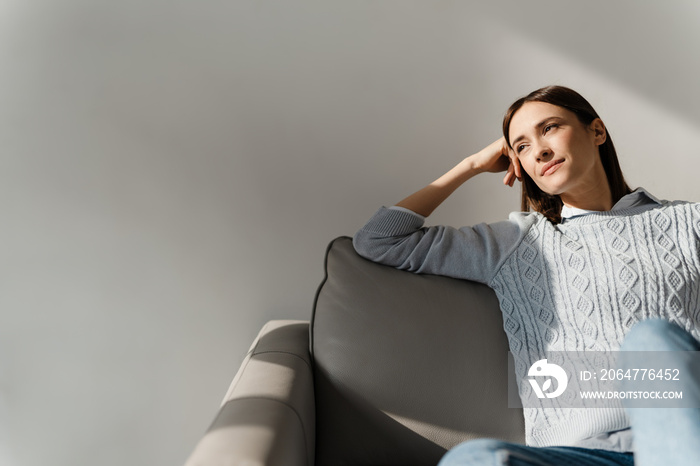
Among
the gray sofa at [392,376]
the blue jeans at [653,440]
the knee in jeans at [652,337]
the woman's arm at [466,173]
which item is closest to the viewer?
the blue jeans at [653,440]

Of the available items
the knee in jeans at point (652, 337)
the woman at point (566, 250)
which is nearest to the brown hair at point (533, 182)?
the woman at point (566, 250)

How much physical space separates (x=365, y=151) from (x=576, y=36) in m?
0.75

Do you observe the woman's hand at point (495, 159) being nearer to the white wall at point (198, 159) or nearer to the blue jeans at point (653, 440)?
the white wall at point (198, 159)

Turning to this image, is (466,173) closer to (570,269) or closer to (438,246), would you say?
(438,246)

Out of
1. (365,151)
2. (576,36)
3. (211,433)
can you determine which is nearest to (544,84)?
(576,36)

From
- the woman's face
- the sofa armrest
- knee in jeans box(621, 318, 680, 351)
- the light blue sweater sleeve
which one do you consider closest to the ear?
the woman's face

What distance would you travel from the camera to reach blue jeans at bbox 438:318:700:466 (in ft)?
2.26

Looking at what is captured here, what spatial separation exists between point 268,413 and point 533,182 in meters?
0.94

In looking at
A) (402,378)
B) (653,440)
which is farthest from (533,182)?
(653,440)

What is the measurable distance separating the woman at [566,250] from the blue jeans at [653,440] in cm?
25

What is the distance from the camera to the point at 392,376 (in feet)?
3.83

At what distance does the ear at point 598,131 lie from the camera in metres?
1.38

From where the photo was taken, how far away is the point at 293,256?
1.65 metres

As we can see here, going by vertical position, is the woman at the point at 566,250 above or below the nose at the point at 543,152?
below
